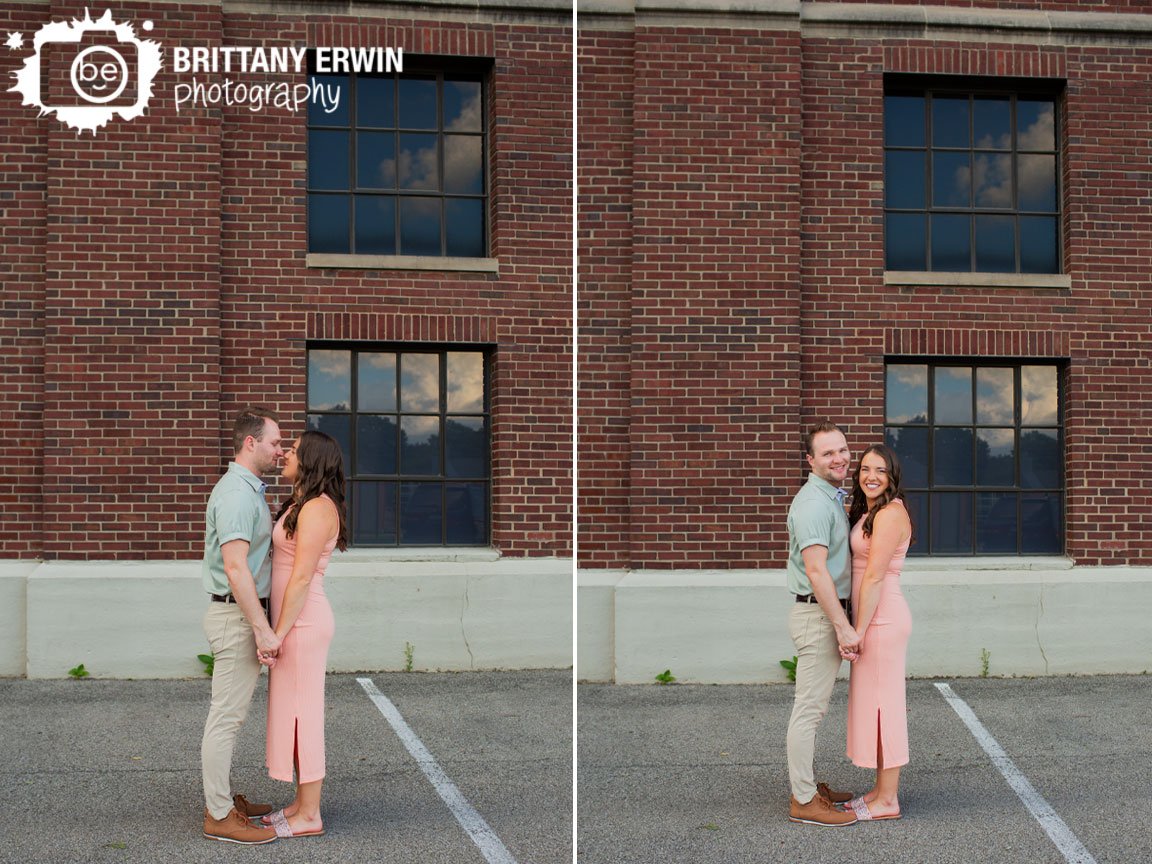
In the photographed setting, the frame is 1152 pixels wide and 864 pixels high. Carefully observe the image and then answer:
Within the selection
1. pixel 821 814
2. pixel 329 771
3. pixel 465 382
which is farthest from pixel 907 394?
pixel 329 771

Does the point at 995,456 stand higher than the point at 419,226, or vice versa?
the point at 419,226

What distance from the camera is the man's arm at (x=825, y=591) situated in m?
5.71

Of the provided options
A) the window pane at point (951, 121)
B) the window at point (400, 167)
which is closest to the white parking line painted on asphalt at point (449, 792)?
the window at point (400, 167)

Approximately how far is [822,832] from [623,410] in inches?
189

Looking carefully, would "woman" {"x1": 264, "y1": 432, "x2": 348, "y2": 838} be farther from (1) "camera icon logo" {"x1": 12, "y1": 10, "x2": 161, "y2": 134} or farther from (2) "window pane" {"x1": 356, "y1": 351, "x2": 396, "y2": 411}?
(1) "camera icon logo" {"x1": 12, "y1": 10, "x2": 161, "y2": 134}

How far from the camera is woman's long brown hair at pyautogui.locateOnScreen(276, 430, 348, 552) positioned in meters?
5.54

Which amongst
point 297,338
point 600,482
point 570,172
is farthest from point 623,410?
point 297,338

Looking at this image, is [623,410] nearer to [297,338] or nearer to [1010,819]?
[297,338]

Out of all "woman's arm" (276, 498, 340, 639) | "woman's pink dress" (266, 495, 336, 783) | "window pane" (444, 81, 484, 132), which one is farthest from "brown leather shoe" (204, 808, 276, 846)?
"window pane" (444, 81, 484, 132)

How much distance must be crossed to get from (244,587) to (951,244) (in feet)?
24.2

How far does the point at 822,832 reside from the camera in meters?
5.75

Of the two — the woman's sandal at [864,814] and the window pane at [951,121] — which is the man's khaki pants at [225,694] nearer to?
the woman's sandal at [864,814]

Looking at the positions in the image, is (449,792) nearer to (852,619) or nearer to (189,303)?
(852,619)

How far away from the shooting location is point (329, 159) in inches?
398
